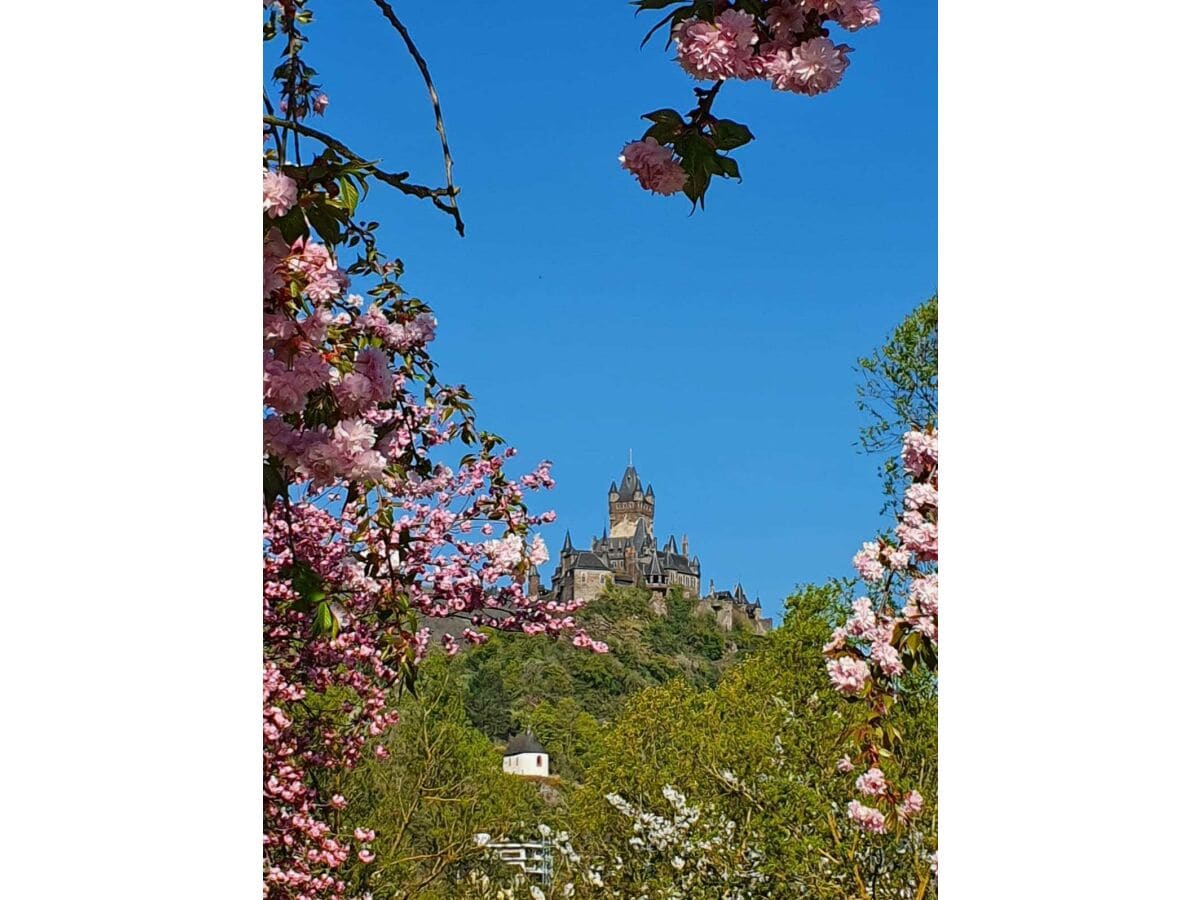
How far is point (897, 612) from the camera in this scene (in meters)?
2.94

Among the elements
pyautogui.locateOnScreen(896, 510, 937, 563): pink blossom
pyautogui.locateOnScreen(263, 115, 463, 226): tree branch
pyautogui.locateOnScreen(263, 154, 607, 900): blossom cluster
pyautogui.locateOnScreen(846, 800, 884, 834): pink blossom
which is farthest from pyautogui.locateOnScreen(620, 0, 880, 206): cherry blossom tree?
pyautogui.locateOnScreen(846, 800, 884, 834): pink blossom

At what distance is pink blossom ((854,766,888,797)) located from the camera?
3199 mm

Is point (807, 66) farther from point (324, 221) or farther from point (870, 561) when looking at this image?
point (870, 561)

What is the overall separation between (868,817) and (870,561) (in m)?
0.81

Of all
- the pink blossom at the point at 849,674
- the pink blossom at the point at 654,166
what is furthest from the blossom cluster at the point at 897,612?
the pink blossom at the point at 654,166

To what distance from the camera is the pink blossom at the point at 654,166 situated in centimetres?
131

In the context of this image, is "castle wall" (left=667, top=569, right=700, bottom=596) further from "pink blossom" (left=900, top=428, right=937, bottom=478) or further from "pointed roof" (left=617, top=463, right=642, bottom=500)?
"pink blossom" (left=900, top=428, right=937, bottom=478)

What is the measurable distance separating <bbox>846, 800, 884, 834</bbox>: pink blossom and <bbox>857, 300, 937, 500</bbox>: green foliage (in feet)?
2.67

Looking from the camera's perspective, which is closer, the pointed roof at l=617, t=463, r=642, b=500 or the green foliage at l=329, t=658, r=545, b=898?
the pointed roof at l=617, t=463, r=642, b=500
